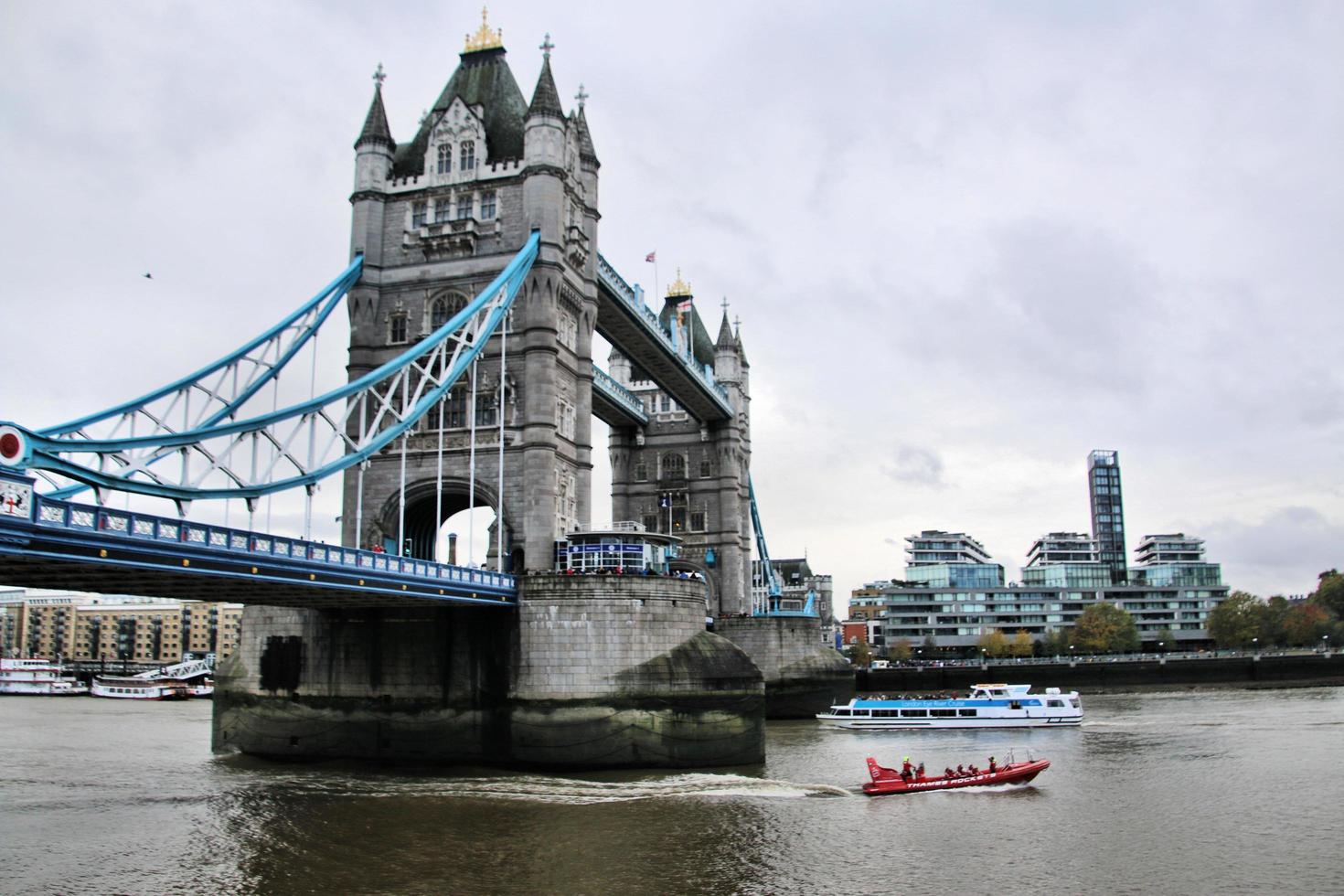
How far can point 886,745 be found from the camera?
5081cm

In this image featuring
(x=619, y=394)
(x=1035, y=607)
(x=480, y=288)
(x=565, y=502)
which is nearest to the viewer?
(x=480, y=288)

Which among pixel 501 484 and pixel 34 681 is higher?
pixel 501 484

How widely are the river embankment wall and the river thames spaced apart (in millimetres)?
51430

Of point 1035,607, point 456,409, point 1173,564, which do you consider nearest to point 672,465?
point 456,409

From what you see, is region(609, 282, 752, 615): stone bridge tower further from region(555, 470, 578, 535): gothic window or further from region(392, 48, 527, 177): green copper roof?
region(555, 470, 578, 535): gothic window

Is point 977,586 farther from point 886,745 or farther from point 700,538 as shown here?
point 886,745

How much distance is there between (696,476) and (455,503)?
34.3m

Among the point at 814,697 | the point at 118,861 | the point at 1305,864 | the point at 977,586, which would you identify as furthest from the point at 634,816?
the point at 977,586

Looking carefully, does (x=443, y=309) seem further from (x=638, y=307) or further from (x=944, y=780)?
(x=944, y=780)

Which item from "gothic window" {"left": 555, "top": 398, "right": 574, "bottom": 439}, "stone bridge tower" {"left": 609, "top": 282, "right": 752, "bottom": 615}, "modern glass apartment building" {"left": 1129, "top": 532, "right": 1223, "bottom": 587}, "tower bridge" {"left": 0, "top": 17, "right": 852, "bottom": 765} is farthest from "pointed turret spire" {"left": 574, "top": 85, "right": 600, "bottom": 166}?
"modern glass apartment building" {"left": 1129, "top": 532, "right": 1223, "bottom": 587}

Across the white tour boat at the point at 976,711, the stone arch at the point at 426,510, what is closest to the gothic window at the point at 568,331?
the stone arch at the point at 426,510

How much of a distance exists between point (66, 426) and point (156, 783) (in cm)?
1228

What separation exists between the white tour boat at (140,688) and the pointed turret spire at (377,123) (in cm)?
7569

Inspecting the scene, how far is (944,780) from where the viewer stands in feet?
117
